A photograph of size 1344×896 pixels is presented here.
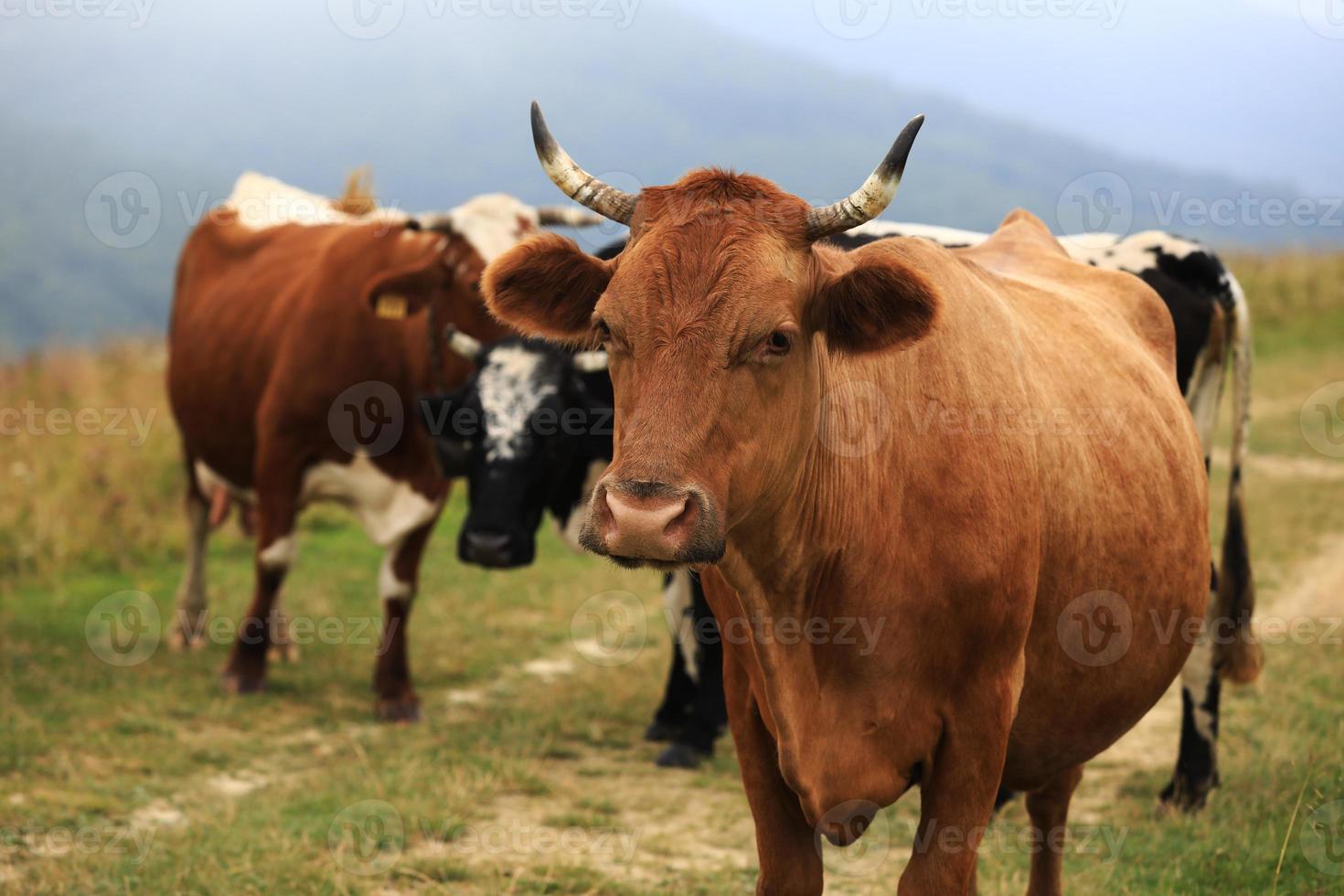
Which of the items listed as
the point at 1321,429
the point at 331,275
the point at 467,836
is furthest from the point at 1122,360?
the point at 1321,429

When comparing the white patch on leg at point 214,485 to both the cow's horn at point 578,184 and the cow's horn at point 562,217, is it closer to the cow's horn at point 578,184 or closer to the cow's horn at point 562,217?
the cow's horn at point 562,217

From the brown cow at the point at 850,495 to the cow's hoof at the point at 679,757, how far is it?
104 inches

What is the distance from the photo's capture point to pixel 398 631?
7234 millimetres

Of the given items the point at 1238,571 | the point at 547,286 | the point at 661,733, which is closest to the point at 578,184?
the point at 547,286

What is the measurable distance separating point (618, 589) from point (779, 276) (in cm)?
711

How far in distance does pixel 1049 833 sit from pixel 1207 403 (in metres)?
2.25

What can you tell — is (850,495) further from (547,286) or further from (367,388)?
(367,388)

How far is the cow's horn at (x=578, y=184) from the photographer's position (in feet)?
10.9

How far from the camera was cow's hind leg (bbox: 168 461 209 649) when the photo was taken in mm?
8461

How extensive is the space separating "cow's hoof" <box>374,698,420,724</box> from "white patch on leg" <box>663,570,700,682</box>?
4.92 feet

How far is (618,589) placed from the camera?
32.7ft

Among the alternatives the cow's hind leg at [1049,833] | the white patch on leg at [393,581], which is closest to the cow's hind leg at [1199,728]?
the cow's hind leg at [1049,833]

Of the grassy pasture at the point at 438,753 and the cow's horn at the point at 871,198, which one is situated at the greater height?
the cow's horn at the point at 871,198

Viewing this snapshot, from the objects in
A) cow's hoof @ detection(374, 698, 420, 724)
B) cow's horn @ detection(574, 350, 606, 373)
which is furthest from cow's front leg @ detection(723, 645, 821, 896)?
cow's hoof @ detection(374, 698, 420, 724)
